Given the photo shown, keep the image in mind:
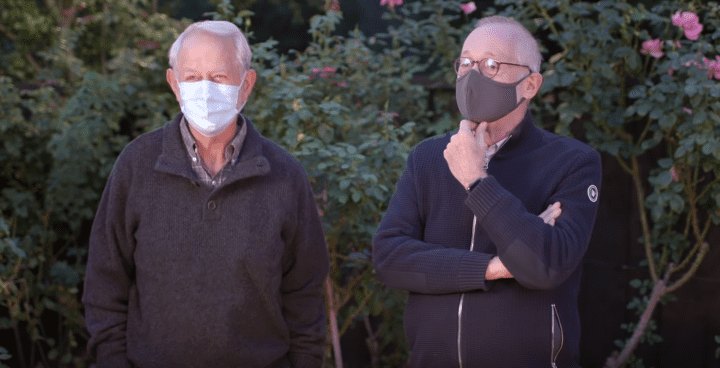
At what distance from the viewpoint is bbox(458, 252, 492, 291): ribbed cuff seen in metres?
2.46

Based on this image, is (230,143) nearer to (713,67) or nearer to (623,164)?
(713,67)

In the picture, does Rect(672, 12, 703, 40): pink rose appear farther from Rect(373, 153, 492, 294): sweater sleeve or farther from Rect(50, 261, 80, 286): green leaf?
Rect(50, 261, 80, 286): green leaf

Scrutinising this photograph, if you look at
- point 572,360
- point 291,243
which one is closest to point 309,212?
point 291,243

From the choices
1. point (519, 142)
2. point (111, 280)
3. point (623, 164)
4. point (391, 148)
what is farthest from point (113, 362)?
point (623, 164)

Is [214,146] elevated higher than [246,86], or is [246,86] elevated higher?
[246,86]

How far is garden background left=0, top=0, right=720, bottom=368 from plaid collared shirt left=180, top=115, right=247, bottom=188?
0.97 metres

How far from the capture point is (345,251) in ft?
13.3

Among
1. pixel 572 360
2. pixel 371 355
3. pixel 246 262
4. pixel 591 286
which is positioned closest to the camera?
pixel 246 262

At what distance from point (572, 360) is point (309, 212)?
0.98 meters

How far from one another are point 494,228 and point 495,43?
634 mm

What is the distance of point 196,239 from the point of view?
2369 mm

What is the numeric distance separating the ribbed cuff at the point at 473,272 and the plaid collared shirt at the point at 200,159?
0.80 meters

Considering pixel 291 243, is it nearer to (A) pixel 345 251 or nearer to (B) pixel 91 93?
(A) pixel 345 251

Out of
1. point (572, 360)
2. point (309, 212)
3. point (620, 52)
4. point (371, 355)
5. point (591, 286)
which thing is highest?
point (620, 52)
